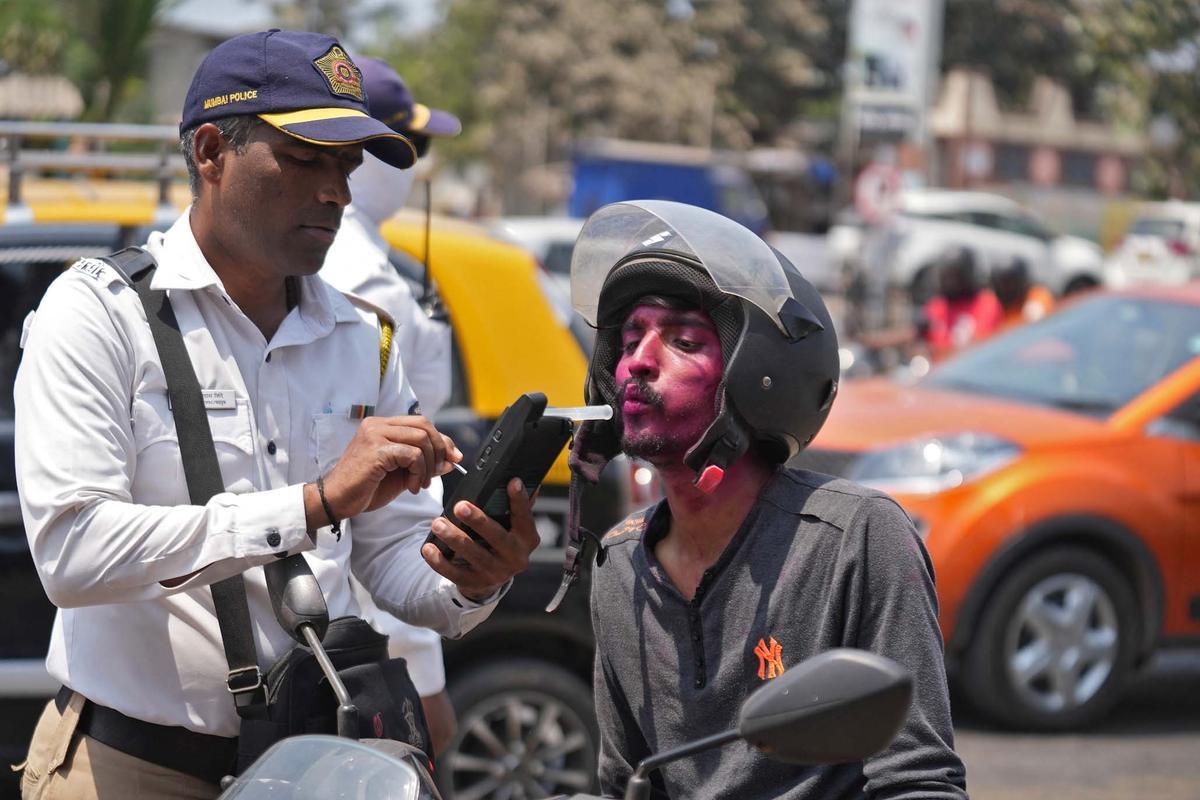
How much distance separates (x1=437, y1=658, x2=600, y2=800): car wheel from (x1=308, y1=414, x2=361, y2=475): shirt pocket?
254cm

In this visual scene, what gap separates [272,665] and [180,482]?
1.04ft

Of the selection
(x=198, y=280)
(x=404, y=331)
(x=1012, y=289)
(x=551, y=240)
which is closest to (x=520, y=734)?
(x=404, y=331)

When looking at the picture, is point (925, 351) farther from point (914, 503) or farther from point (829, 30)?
point (829, 30)

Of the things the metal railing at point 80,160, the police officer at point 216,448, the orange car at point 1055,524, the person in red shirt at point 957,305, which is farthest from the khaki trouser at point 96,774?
the person in red shirt at point 957,305

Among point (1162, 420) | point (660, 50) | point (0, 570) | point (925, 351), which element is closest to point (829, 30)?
point (660, 50)

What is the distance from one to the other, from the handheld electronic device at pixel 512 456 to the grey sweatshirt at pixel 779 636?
0.74ft

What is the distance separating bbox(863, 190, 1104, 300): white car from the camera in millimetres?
29734

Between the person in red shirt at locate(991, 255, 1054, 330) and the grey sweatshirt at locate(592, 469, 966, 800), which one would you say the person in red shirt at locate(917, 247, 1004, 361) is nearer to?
the person in red shirt at locate(991, 255, 1054, 330)

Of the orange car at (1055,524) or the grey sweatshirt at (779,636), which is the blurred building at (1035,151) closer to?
the orange car at (1055,524)

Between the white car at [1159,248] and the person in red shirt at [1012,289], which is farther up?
the person in red shirt at [1012,289]

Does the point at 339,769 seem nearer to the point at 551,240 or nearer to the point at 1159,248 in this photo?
the point at 551,240

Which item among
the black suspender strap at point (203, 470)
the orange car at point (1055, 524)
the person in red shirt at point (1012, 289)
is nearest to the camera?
the black suspender strap at point (203, 470)

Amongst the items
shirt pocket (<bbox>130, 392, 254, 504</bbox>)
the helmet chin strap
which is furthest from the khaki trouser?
the helmet chin strap

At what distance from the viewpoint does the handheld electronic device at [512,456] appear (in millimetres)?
2369
